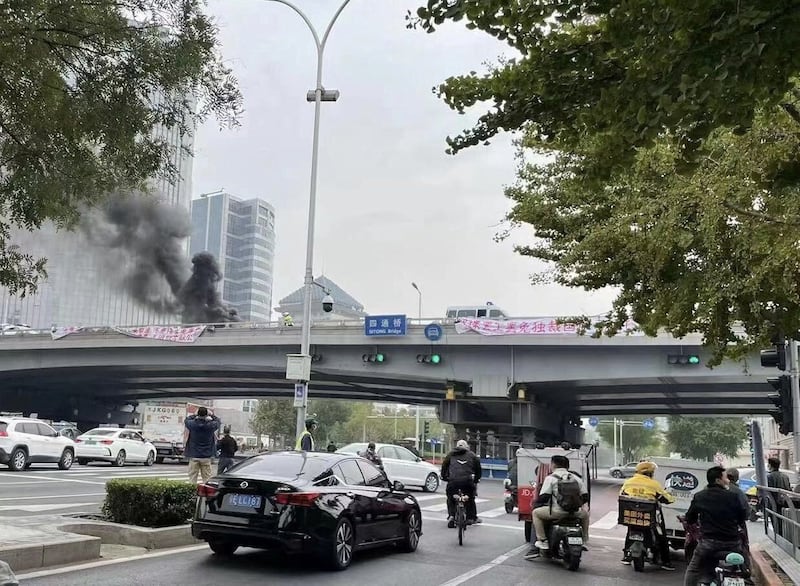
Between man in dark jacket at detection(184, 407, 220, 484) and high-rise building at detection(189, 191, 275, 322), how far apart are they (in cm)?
4462

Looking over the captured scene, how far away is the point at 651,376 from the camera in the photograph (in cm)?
3203

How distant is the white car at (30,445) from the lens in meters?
21.2

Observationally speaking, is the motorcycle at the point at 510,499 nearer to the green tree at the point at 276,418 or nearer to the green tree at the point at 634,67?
the green tree at the point at 634,67

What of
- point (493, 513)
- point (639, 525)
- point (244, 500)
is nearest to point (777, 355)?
point (639, 525)

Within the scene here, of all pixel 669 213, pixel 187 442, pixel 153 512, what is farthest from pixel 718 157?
pixel 187 442

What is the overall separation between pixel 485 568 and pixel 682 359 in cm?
2394

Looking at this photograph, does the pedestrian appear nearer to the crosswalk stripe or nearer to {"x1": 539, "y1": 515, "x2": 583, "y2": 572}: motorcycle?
the crosswalk stripe

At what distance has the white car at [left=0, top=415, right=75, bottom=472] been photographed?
21244mm

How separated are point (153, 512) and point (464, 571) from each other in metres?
4.16

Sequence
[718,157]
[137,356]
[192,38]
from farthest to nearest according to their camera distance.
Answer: [137,356], [718,157], [192,38]

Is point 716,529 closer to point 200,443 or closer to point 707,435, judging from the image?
point 200,443

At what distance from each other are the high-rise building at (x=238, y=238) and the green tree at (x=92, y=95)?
4876 centimetres

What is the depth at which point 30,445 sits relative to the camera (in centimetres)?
2191

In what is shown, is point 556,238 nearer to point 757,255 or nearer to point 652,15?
point 757,255
